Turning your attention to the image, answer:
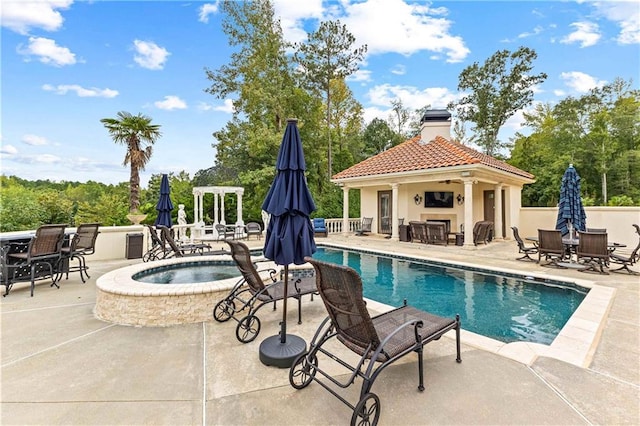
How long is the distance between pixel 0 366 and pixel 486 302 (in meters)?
7.04

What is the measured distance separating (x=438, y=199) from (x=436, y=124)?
4.14 meters

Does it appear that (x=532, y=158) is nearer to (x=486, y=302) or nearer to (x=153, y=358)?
(x=486, y=302)

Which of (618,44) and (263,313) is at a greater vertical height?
(618,44)

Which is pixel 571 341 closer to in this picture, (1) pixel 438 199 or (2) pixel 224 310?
(2) pixel 224 310

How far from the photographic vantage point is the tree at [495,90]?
22.9 metres

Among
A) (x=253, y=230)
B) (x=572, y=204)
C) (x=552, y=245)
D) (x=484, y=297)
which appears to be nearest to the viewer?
(x=484, y=297)

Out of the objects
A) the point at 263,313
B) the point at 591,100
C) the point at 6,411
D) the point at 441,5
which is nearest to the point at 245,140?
the point at 441,5

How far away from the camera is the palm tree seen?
14383 millimetres

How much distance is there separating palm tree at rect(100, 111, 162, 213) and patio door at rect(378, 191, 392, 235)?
40.3 feet

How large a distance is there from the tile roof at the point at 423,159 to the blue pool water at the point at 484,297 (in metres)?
5.17

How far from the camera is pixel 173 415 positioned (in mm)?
2211

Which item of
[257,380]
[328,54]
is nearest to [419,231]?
[257,380]

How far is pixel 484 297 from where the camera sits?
19.7ft

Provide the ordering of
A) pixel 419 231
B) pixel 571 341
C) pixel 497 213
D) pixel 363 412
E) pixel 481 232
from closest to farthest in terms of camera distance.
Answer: pixel 363 412 → pixel 571 341 → pixel 481 232 → pixel 419 231 → pixel 497 213
